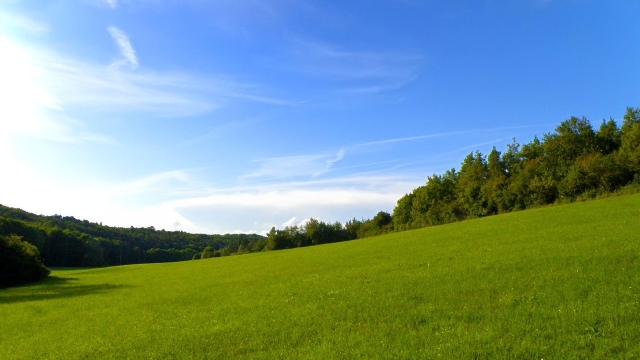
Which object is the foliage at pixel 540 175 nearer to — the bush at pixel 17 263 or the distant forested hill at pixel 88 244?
the distant forested hill at pixel 88 244

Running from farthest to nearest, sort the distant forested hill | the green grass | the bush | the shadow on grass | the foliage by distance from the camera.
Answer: the distant forested hill, the foliage, the bush, the shadow on grass, the green grass

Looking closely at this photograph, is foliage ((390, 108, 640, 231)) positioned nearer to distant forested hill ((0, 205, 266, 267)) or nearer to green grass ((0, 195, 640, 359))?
green grass ((0, 195, 640, 359))

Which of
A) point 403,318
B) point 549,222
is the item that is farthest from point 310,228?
point 403,318

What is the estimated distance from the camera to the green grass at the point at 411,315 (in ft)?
34.7

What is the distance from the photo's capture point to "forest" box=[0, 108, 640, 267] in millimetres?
66562

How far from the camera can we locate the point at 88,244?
138 m

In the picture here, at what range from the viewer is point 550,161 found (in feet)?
275

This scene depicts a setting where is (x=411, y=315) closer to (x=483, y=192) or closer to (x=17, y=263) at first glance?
(x=17, y=263)

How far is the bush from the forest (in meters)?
33.6

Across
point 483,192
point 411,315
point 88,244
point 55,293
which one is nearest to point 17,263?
point 55,293

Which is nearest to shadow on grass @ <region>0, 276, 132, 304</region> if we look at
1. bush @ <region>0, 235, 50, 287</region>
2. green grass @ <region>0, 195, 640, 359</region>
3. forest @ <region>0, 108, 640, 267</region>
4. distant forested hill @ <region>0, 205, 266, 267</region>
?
green grass @ <region>0, 195, 640, 359</region>

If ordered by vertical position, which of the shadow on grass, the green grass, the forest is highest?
the forest

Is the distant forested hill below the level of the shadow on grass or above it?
above

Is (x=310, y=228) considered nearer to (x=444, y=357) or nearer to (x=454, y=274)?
(x=454, y=274)
